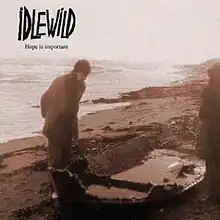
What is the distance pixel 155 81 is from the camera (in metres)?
1.62

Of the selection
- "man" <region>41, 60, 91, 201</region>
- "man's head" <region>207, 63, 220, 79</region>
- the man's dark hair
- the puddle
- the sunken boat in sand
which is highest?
the man's dark hair

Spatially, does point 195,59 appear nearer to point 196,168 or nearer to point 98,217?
point 196,168

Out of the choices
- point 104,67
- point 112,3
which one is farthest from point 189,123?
point 112,3

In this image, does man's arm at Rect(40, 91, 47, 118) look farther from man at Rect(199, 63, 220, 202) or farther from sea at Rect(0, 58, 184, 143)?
man at Rect(199, 63, 220, 202)

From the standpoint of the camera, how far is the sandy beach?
1501mm

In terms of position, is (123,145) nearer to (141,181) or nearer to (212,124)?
(141,181)

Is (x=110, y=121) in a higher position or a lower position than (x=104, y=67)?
lower

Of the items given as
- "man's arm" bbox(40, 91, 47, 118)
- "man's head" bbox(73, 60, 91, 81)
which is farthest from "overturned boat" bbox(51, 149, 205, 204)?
"man's head" bbox(73, 60, 91, 81)

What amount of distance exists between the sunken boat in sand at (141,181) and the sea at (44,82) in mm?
200

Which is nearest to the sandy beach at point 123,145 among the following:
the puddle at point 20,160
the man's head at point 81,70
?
the puddle at point 20,160

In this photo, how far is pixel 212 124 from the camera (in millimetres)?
1565

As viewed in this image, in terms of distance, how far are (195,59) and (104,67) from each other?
30 centimetres

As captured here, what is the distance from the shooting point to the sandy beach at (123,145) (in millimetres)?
1501

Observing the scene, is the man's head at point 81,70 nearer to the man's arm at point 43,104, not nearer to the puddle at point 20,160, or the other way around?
the man's arm at point 43,104
